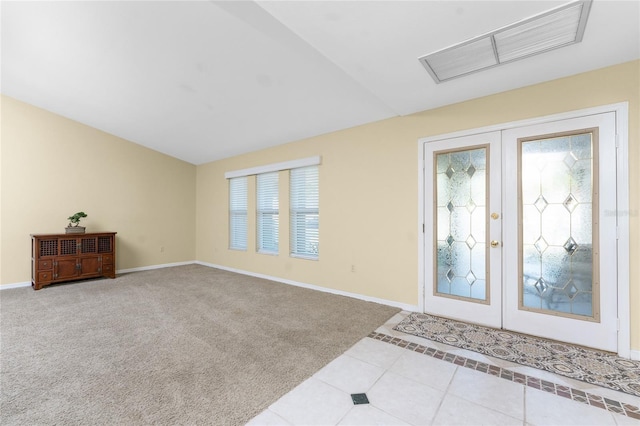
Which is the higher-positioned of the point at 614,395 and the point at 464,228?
the point at 464,228

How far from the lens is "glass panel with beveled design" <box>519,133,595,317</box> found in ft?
7.82

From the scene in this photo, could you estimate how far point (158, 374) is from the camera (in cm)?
199

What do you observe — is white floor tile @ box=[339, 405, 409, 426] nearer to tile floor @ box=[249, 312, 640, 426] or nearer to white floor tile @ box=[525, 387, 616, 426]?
tile floor @ box=[249, 312, 640, 426]

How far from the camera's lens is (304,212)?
456 centimetres

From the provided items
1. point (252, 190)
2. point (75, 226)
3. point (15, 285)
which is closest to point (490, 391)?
point (252, 190)

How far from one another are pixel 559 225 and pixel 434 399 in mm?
2006

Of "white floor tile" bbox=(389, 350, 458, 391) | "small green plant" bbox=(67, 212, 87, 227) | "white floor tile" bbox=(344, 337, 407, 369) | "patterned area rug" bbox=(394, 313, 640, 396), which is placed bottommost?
"white floor tile" bbox=(344, 337, 407, 369)

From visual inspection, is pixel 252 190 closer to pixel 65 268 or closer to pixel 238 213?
pixel 238 213

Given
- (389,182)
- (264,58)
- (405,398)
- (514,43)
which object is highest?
(264,58)

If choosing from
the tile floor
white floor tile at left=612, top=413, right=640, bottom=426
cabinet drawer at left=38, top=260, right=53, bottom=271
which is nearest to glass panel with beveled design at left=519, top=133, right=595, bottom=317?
the tile floor

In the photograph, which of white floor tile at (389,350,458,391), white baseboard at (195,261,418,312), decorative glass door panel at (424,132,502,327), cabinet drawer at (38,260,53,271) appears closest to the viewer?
white floor tile at (389,350,458,391)

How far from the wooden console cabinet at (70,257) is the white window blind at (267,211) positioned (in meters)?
2.71

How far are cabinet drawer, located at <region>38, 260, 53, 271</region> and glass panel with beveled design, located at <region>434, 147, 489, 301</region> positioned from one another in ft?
19.1

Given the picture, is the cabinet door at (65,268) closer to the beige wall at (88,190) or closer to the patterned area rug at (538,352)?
the beige wall at (88,190)
